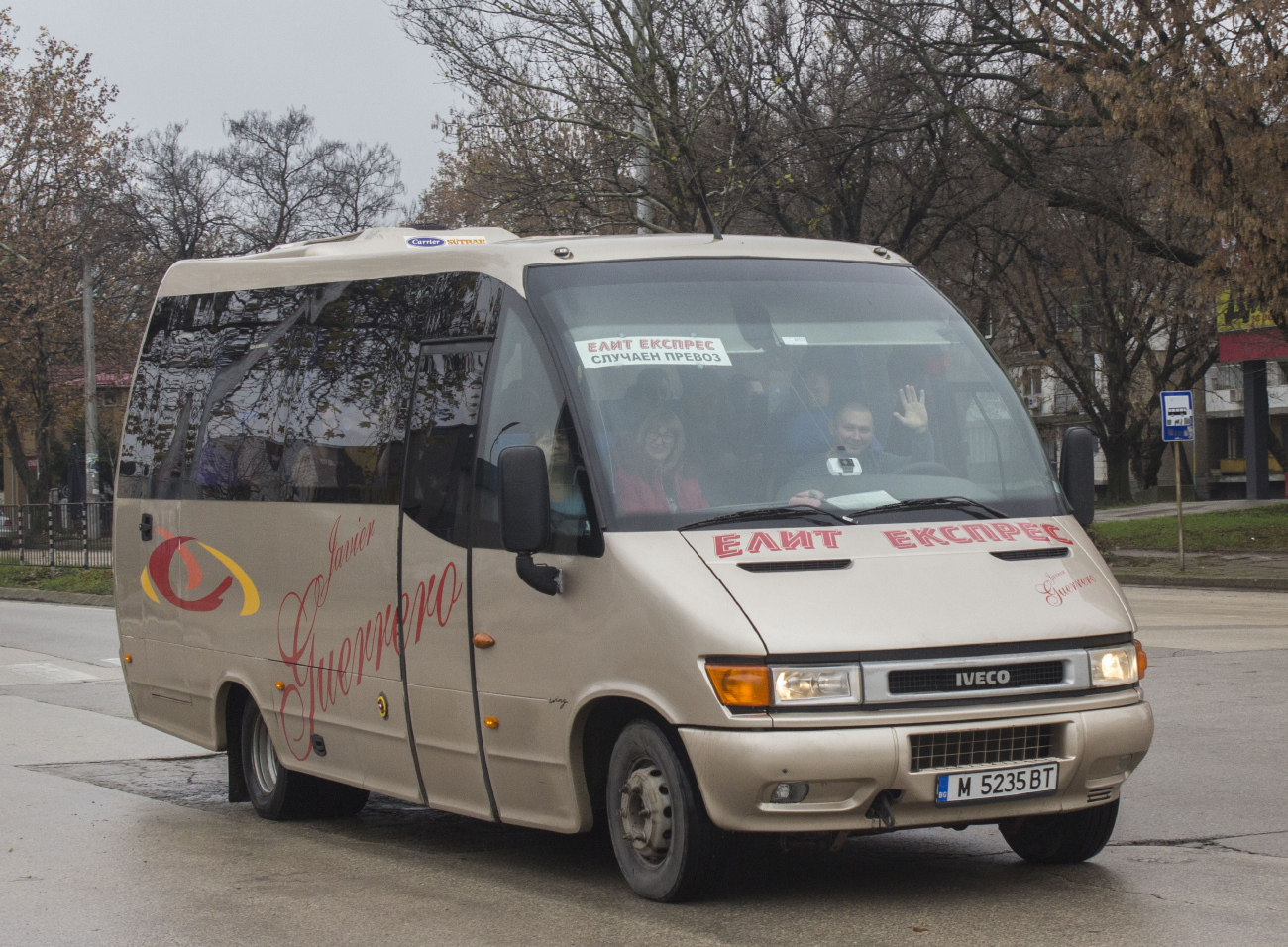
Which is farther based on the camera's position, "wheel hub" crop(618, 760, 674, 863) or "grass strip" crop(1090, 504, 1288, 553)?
"grass strip" crop(1090, 504, 1288, 553)

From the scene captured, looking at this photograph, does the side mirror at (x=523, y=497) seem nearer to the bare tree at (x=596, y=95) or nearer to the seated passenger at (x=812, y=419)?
the seated passenger at (x=812, y=419)

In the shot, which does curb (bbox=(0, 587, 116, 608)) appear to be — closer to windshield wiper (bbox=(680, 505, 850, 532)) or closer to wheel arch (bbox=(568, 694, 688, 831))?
wheel arch (bbox=(568, 694, 688, 831))

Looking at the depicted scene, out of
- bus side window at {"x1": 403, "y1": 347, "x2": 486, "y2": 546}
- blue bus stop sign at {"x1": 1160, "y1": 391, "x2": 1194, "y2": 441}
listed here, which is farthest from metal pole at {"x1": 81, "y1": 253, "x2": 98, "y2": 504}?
bus side window at {"x1": 403, "y1": 347, "x2": 486, "y2": 546}

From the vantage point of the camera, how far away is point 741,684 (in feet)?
17.9

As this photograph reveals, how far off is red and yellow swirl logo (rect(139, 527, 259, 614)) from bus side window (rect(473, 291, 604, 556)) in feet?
7.24

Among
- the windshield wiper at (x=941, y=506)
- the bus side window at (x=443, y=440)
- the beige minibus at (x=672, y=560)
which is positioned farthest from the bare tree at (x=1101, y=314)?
the windshield wiper at (x=941, y=506)

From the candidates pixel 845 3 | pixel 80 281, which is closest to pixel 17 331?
pixel 80 281

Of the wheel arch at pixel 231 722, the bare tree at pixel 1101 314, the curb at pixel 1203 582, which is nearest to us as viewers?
the wheel arch at pixel 231 722

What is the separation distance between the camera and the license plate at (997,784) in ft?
18.1

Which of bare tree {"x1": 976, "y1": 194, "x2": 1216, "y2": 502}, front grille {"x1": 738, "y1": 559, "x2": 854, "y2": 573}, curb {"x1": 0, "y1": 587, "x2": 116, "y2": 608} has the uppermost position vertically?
bare tree {"x1": 976, "y1": 194, "x2": 1216, "y2": 502}

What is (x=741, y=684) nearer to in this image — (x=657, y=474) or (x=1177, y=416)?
(x=657, y=474)

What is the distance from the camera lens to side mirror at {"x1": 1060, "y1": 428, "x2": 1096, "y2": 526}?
22.0ft

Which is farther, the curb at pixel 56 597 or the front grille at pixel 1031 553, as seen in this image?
the curb at pixel 56 597

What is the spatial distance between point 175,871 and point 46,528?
2743 cm
